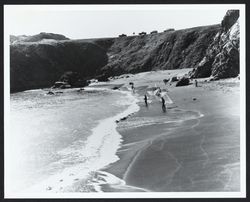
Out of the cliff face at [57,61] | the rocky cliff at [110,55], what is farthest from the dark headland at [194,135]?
the rocky cliff at [110,55]

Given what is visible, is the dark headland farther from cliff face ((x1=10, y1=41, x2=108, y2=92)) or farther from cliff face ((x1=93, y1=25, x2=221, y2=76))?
cliff face ((x1=93, y1=25, x2=221, y2=76))

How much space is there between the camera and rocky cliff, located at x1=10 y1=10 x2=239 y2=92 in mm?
58375

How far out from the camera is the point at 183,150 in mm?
13898

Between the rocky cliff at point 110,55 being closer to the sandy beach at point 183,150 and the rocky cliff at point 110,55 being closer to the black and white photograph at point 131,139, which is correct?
the black and white photograph at point 131,139

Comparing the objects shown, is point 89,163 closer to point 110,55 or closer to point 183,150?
point 183,150

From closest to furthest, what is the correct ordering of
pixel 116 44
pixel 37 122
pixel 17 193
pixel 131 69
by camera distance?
pixel 17 193 < pixel 37 122 < pixel 131 69 < pixel 116 44

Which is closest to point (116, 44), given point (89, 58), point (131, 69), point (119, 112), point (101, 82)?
point (89, 58)

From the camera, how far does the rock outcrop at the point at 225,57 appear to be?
2942cm

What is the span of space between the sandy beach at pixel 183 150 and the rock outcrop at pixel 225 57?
798 centimetres

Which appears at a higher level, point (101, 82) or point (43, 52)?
point (43, 52)

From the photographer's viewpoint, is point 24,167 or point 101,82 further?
point 101,82

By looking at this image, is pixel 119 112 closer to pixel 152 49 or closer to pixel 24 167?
pixel 24 167

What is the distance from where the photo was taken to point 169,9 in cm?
1337

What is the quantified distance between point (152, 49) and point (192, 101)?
48.2 metres
